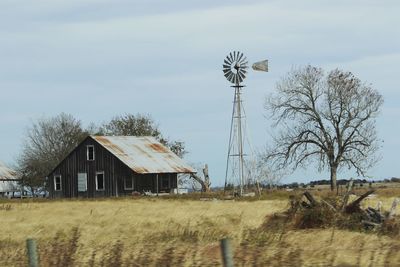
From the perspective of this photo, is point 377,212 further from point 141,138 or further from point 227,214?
point 141,138

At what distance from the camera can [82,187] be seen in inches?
2485

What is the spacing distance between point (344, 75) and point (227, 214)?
4031 cm

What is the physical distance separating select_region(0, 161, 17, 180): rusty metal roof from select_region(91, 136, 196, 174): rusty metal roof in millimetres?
19602

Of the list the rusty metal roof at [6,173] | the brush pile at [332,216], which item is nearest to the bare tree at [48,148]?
the rusty metal roof at [6,173]

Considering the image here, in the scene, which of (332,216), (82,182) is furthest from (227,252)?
(82,182)

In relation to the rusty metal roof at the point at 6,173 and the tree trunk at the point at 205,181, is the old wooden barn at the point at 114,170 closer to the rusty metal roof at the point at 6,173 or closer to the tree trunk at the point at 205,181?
the tree trunk at the point at 205,181

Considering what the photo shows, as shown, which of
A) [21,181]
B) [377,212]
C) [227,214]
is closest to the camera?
[377,212]

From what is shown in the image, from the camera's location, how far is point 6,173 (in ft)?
263

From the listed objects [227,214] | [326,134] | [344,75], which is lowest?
[227,214]

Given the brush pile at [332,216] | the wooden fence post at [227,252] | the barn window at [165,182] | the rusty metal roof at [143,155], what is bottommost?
the brush pile at [332,216]

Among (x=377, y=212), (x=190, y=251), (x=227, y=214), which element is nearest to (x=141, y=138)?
(x=227, y=214)

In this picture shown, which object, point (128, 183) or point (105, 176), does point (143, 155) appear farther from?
point (105, 176)

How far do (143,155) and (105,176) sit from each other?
3.78m

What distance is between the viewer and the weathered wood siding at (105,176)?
60844 mm
